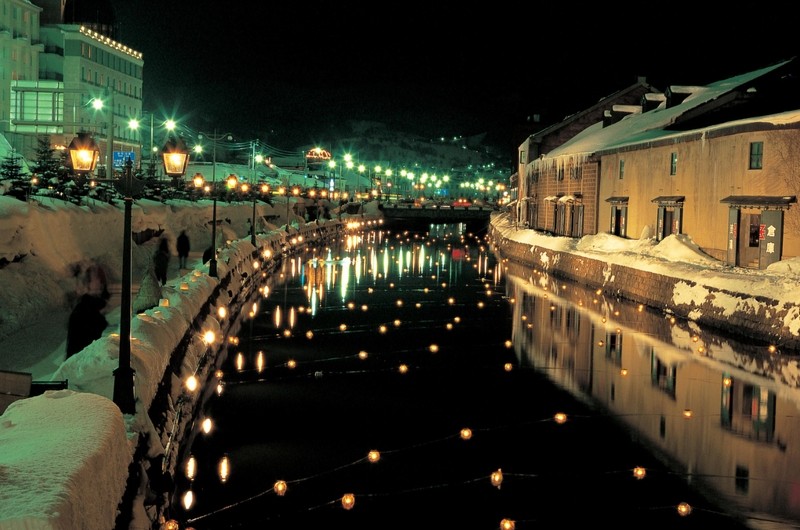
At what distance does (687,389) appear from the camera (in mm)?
18734

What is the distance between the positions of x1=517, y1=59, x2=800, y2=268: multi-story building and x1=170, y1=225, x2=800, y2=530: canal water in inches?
187

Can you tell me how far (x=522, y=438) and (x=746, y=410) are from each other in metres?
4.87

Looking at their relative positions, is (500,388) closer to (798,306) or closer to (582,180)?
(798,306)

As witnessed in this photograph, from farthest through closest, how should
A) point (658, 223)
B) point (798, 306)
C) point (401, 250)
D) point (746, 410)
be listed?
point (401, 250) → point (658, 223) → point (798, 306) → point (746, 410)

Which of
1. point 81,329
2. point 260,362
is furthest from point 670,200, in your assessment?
point 81,329

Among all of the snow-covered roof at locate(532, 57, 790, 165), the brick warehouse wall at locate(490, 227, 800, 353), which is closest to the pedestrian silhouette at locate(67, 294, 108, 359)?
the brick warehouse wall at locate(490, 227, 800, 353)

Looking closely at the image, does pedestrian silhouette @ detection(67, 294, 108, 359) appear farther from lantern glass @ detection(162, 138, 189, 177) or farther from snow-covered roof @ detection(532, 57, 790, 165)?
snow-covered roof @ detection(532, 57, 790, 165)

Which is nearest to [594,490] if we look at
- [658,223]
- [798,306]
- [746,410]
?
[746,410]

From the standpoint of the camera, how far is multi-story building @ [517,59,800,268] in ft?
95.2

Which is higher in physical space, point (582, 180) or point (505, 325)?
point (582, 180)

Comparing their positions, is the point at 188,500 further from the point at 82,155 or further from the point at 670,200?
the point at 670,200

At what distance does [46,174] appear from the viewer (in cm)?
4112

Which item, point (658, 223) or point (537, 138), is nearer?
point (658, 223)

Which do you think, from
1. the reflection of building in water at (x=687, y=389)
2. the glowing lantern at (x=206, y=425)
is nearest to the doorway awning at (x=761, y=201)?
the reflection of building in water at (x=687, y=389)
